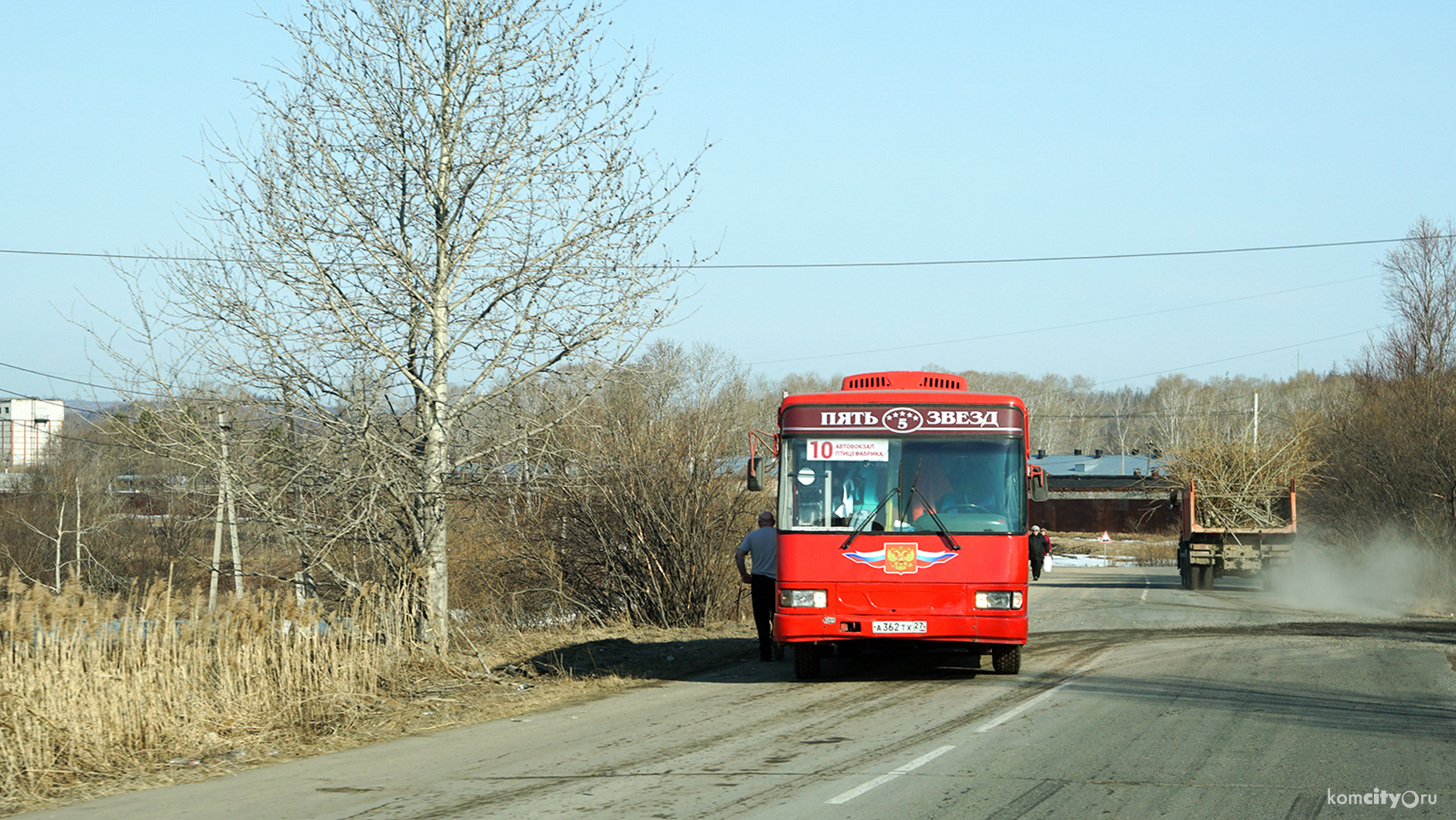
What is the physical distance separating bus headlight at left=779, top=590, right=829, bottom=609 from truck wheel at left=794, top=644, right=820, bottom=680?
768 millimetres

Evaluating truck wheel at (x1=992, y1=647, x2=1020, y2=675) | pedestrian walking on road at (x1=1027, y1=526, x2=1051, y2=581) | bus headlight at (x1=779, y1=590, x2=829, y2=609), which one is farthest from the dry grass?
pedestrian walking on road at (x1=1027, y1=526, x2=1051, y2=581)

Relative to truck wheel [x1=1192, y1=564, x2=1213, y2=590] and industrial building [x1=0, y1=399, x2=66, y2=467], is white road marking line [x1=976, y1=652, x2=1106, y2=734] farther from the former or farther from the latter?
industrial building [x1=0, y1=399, x2=66, y2=467]

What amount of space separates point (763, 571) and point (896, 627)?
267 cm

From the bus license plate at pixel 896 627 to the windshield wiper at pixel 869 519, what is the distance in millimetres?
800

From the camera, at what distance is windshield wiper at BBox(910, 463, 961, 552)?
35.8 feet

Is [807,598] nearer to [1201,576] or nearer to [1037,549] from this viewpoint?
[1037,549]

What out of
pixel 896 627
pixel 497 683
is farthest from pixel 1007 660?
pixel 497 683

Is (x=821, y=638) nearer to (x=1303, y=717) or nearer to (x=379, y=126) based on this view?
(x=1303, y=717)

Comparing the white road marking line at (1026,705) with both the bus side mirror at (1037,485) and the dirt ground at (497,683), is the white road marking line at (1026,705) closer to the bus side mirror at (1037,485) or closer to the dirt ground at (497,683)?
the bus side mirror at (1037,485)

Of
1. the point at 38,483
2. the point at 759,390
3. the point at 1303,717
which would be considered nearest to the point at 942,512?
the point at 1303,717

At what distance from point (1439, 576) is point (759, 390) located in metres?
66.0

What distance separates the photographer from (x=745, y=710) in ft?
32.2

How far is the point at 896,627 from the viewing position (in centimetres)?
1084

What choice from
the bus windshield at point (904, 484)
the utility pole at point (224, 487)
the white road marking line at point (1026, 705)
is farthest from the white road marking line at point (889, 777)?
the utility pole at point (224, 487)
